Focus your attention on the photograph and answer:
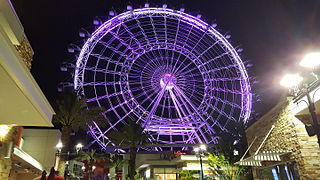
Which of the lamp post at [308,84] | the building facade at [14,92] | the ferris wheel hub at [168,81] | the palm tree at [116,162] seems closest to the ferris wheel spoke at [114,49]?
the ferris wheel hub at [168,81]

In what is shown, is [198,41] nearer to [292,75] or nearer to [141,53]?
[141,53]

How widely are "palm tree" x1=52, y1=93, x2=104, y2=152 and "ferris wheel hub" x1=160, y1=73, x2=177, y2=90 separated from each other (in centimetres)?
634

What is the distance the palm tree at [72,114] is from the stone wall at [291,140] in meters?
13.1

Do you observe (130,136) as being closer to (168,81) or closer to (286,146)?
(168,81)

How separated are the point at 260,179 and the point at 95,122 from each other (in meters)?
13.6

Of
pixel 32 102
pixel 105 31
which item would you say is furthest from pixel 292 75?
pixel 105 31

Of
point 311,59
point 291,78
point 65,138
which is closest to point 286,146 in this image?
point 291,78

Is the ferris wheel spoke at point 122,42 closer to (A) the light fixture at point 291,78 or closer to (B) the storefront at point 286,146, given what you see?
(B) the storefront at point 286,146


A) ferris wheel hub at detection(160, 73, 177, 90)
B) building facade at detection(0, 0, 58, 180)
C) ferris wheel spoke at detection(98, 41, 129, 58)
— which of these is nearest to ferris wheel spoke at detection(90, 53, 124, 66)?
ferris wheel spoke at detection(98, 41, 129, 58)

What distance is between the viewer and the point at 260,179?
42.8 feet

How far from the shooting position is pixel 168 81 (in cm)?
2533

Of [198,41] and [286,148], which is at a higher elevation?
[198,41]

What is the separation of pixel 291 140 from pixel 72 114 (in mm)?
15056

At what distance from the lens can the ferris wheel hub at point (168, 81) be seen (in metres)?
25.3
